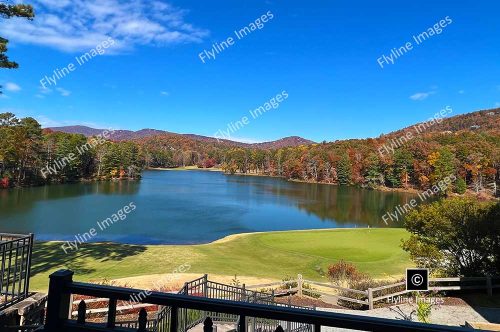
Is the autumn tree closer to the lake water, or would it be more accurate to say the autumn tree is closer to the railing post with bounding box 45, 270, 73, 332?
the railing post with bounding box 45, 270, 73, 332

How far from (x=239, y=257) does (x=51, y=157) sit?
72056mm

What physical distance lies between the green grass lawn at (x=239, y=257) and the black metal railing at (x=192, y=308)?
15.1 meters

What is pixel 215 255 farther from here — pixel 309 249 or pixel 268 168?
pixel 268 168

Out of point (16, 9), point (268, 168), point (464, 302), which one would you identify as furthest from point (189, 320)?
point (268, 168)

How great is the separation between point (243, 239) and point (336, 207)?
31.4 m

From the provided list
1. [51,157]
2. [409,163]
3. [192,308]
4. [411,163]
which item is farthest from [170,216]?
[411,163]

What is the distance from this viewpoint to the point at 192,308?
2449mm

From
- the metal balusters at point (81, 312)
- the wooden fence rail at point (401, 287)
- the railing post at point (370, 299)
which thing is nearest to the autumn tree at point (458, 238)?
the wooden fence rail at point (401, 287)

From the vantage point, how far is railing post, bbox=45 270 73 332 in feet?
8.89

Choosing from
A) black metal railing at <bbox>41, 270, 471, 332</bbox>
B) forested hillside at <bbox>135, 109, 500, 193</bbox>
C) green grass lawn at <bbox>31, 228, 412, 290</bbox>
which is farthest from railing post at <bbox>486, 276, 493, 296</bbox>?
forested hillside at <bbox>135, 109, 500, 193</bbox>
